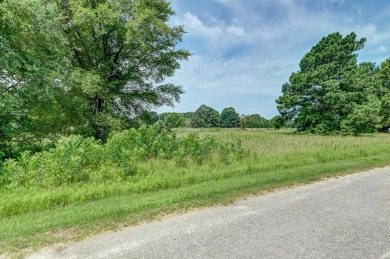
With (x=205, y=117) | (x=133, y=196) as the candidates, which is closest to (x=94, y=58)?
(x=133, y=196)

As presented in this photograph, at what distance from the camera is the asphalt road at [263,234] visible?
3.27 m

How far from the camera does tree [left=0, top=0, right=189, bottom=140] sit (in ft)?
31.8

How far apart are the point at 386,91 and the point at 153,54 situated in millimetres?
35929

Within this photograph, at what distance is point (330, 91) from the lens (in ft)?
88.7

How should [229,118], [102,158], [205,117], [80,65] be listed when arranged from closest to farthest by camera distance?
1. [102,158]
2. [80,65]
3. [205,117]
4. [229,118]

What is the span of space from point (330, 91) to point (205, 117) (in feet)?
267

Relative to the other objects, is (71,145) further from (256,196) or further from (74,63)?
(74,63)

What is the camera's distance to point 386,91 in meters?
35.0

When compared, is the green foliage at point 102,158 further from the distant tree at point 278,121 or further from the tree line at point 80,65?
the distant tree at point 278,121

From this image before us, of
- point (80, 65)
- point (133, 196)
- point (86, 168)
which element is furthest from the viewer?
point (80, 65)

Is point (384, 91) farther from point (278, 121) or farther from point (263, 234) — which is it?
point (263, 234)

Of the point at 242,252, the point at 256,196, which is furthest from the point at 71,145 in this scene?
the point at 242,252

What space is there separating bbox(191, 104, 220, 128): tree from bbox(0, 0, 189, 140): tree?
3397 inches

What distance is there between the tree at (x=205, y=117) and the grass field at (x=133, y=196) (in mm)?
95194
